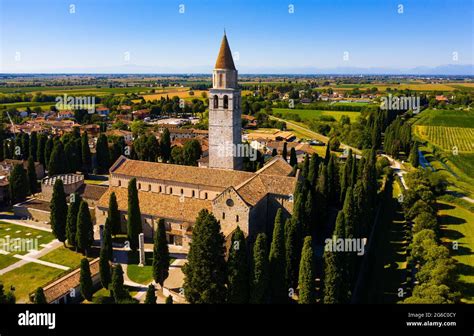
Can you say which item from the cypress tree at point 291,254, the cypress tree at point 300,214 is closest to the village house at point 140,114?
the cypress tree at point 300,214

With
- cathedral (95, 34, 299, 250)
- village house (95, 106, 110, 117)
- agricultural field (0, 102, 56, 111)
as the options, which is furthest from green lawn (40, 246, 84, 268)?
agricultural field (0, 102, 56, 111)

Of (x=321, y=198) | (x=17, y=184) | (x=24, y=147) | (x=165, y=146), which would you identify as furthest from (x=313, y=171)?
(x=24, y=147)

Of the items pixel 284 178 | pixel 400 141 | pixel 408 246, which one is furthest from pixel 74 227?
pixel 400 141

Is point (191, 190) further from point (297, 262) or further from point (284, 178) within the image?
point (297, 262)

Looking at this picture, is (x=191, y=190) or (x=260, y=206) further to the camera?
(x=191, y=190)

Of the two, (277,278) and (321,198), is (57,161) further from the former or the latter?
(277,278)

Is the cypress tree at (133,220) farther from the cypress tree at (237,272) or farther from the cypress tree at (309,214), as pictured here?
the cypress tree at (309,214)
